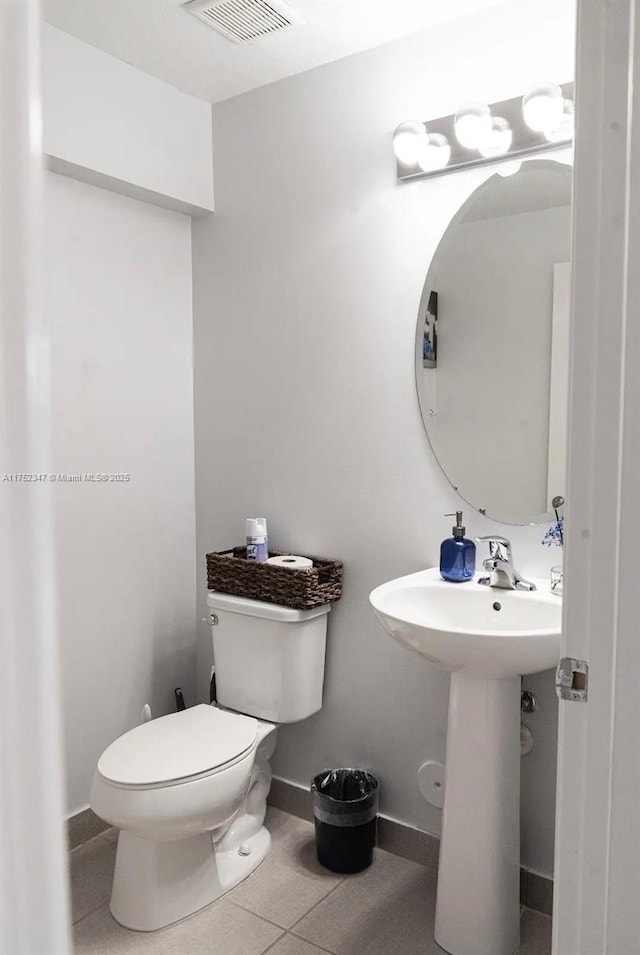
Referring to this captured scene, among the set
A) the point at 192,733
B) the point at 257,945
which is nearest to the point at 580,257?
the point at 192,733

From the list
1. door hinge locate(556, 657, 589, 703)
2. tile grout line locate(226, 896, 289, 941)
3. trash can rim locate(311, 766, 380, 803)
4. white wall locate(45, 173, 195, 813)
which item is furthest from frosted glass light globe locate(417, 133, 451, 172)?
tile grout line locate(226, 896, 289, 941)

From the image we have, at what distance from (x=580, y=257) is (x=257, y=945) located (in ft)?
5.60

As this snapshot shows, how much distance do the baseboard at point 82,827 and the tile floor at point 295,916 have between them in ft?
0.12

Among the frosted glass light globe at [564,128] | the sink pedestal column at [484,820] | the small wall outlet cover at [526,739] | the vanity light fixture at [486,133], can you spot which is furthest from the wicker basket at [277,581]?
the frosted glass light globe at [564,128]

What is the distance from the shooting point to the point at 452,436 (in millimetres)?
2059

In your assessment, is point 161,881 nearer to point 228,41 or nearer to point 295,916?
point 295,916

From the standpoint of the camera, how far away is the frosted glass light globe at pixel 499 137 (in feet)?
6.20

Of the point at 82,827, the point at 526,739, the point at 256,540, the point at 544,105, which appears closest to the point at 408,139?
the point at 544,105

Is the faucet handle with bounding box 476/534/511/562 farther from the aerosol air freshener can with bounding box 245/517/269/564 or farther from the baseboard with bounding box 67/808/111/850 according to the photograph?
the baseboard with bounding box 67/808/111/850

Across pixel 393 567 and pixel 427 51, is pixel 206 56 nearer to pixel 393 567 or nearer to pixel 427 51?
pixel 427 51

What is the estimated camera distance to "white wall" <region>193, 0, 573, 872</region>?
200 cm

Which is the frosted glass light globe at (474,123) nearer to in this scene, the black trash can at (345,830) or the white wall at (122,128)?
the white wall at (122,128)

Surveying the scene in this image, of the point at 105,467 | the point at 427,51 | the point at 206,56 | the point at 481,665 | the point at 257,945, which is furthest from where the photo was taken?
the point at 105,467

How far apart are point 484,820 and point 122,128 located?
6.78 ft
